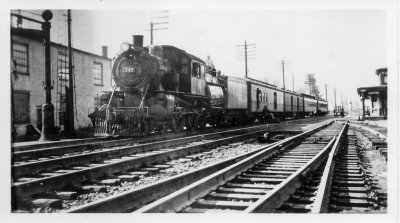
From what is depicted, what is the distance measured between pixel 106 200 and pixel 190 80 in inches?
265

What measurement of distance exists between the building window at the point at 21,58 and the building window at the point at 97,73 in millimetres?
3175

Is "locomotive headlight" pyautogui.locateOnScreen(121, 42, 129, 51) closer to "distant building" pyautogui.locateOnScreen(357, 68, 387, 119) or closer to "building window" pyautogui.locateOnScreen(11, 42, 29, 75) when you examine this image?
"building window" pyautogui.locateOnScreen(11, 42, 29, 75)

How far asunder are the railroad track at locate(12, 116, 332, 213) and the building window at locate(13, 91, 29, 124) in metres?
6.00

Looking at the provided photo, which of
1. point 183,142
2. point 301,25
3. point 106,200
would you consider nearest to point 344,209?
point 106,200

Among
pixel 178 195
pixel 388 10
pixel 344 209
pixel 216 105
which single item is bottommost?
pixel 344 209

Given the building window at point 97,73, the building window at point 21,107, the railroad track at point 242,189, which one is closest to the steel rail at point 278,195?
the railroad track at point 242,189

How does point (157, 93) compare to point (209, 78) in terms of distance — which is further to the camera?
point (209, 78)

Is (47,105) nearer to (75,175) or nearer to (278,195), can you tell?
(75,175)

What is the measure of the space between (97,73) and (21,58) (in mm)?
3743

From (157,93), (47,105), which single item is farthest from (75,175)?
(47,105)

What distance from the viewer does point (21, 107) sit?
10148 millimetres

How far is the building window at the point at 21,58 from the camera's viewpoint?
10.1 meters

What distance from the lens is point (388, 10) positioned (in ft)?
13.2

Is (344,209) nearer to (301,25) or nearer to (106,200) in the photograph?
(106,200)
